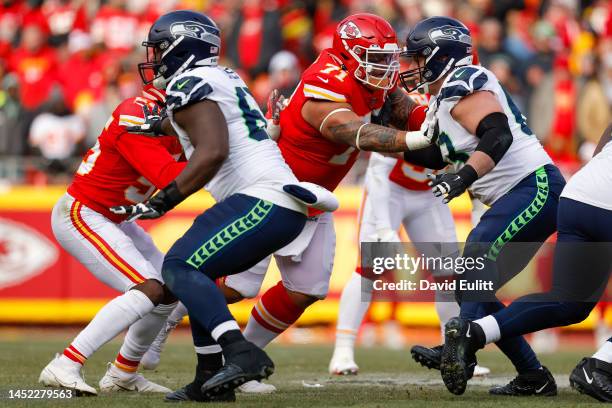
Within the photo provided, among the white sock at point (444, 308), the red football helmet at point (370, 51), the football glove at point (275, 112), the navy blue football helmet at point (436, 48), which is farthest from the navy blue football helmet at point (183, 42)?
the white sock at point (444, 308)

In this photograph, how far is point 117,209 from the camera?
5594 mm

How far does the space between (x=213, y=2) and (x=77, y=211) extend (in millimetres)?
10257

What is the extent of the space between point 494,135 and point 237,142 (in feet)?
4.25

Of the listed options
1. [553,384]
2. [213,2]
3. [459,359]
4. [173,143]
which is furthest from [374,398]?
[213,2]

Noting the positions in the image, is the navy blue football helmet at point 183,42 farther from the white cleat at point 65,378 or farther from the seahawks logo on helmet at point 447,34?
the white cleat at point 65,378

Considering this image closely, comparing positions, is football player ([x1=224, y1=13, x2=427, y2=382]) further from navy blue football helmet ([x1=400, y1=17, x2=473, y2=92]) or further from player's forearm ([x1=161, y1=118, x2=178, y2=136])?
player's forearm ([x1=161, y1=118, x2=178, y2=136])

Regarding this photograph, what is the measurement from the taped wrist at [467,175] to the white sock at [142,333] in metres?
1.79

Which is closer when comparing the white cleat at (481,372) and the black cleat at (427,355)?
the black cleat at (427,355)

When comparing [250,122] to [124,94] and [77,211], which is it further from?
[124,94]

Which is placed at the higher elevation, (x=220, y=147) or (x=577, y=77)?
(x=220, y=147)

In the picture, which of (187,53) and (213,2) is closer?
(187,53)

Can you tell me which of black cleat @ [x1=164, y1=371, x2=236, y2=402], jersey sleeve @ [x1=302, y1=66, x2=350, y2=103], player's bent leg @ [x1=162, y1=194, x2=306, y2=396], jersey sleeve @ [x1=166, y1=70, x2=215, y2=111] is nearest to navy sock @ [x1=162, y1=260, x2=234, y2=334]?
player's bent leg @ [x1=162, y1=194, x2=306, y2=396]

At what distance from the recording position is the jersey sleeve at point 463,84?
6.00 meters

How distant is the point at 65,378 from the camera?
5.89 m
